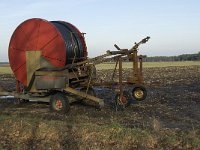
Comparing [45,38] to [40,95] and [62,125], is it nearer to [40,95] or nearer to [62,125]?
[40,95]

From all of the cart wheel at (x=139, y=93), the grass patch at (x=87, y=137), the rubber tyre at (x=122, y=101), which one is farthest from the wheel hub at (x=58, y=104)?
the cart wheel at (x=139, y=93)

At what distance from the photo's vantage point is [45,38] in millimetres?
11703

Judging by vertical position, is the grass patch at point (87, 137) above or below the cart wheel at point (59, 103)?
below

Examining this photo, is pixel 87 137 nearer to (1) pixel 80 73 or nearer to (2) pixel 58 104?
(2) pixel 58 104

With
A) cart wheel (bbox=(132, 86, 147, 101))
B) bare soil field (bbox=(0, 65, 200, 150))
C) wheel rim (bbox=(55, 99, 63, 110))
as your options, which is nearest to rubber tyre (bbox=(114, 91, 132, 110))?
bare soil field (bbox=(0, 65, 200, 150))

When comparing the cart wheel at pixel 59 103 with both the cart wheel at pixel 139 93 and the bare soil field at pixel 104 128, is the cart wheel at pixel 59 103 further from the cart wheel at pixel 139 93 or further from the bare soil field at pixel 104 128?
the cart wheel at pixel 139 93

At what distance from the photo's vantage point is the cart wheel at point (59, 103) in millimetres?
10945

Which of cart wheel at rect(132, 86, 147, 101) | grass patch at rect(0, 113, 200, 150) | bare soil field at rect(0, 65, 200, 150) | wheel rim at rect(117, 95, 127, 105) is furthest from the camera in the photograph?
cart wheel at rect(132, 86, 147, 101)

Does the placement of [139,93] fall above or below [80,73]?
below

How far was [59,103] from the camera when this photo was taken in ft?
36.4

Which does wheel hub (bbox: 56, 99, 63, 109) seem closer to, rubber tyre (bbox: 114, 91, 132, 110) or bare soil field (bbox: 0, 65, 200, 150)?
bare soil field (bbox: 0, 65, 200, 150)

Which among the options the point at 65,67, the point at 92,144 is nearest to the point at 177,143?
the point at 92,144

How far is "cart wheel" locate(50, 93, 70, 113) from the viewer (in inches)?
431

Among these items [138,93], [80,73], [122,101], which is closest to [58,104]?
[80,73]
